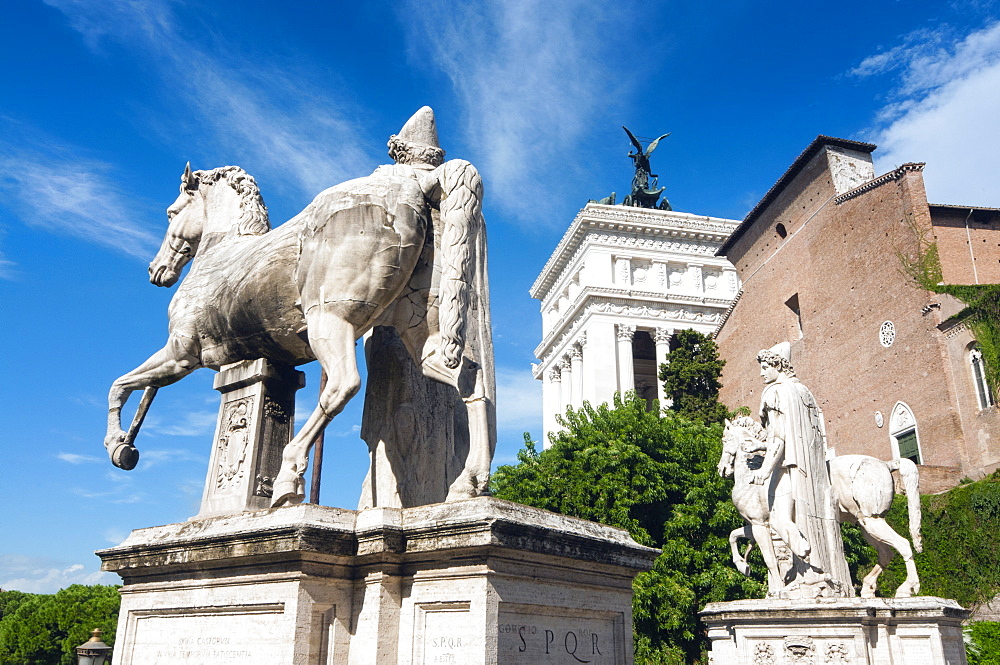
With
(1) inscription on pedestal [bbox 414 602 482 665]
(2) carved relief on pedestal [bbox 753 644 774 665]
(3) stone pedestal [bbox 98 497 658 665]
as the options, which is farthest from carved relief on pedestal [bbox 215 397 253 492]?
(2) carved relief on pedestal [bbox 753 644 774 665]

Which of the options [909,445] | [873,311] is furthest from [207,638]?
[873,311]

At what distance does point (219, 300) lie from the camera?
618 centimetres

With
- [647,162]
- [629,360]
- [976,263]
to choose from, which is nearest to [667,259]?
[629,360]

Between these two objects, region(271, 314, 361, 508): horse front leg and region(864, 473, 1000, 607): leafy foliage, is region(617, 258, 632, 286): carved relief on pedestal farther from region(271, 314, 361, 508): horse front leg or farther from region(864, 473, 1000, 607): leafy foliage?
region(271, 314, 361, 508): horse front leg

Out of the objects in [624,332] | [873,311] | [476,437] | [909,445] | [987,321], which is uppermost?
[624,332]

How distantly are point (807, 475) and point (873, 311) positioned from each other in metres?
27.9

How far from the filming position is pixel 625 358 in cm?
5716

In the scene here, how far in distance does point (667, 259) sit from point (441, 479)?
58.3m

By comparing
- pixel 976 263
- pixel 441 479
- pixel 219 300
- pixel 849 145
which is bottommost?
pixel 441 479

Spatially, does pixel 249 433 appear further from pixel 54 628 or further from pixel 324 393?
pixel 54 628

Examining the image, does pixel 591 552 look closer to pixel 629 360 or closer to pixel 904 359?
pixel 904 359

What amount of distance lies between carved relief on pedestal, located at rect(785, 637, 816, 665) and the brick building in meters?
22.3

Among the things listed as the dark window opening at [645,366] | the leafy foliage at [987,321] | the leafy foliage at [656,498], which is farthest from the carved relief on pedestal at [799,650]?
the dark window opening at [645,366]

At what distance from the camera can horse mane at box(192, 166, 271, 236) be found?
690cm
